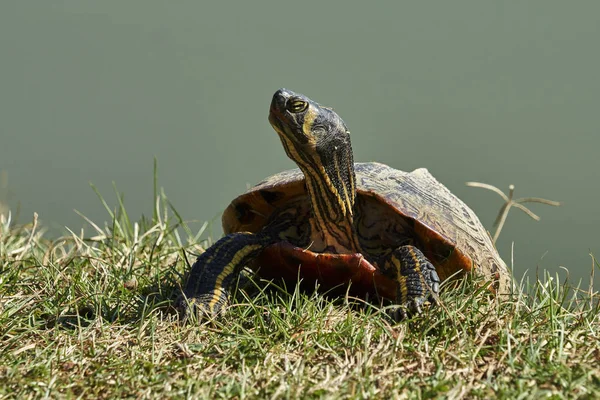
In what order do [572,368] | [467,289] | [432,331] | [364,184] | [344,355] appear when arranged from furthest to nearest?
[364,184], [467,289], [432,331], [344,355], [572,368]

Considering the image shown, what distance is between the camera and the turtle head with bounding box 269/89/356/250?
3.21 metres

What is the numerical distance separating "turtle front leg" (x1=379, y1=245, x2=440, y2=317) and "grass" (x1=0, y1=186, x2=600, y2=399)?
0.32 feet

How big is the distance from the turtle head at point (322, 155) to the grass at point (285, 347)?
0.42 m

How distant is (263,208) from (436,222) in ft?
3.38

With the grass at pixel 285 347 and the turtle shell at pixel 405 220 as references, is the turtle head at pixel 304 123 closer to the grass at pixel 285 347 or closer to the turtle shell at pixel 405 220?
the turtle shell at pixel 405 220

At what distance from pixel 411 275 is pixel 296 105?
0.97 meters

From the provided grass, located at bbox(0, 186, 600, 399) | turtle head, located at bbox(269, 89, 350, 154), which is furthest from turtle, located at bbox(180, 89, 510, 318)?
grass, located at bbox(0, 186, 600, 399)

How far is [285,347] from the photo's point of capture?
2660mm

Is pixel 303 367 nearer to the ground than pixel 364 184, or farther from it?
nearer to the ground

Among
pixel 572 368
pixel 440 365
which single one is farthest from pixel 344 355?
pixel 572 368

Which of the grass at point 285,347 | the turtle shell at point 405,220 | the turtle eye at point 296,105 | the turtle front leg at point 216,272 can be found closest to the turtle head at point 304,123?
the turtle eye at point 296,105

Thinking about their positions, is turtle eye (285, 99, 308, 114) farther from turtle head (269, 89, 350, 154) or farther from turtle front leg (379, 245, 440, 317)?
turtle front leg (379, 245, 440, 317)

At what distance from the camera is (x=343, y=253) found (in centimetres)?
354

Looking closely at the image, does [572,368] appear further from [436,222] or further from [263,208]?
[263,208]
